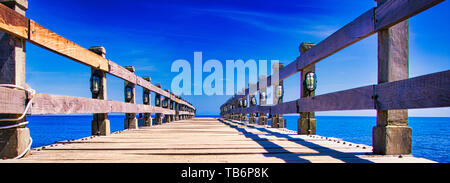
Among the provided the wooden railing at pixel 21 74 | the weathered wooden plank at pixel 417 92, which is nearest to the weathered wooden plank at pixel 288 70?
the weathered wooden plank at pixel 417 92

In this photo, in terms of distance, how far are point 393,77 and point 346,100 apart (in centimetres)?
53

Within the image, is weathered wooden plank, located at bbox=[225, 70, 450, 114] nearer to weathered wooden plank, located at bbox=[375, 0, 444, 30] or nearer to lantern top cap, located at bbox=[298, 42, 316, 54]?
weathered wooden plank, located at bbox=[375, 0, 444, 30]

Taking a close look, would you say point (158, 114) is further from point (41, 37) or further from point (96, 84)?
point (41, 37)

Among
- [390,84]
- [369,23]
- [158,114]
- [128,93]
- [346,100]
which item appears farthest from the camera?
[158,114]

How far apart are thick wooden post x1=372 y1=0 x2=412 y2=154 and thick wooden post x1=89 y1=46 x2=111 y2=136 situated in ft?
12.9

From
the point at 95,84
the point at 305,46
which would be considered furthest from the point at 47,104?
the point at 305,46

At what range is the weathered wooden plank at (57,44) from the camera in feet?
8.37

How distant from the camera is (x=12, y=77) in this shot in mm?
2359

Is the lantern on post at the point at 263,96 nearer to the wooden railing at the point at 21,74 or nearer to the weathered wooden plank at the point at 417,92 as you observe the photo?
the wooden railing at the point at 21,74

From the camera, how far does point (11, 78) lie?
2.36 metres

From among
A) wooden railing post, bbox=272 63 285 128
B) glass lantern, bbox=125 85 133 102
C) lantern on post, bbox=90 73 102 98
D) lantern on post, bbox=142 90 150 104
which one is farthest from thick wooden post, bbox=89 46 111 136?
wooden railing post, bbox=272 63 285 128

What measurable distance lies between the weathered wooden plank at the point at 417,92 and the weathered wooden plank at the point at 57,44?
3.22 m

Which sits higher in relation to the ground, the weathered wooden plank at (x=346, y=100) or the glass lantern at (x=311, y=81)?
the glass lantern at (x=311, y=81)
